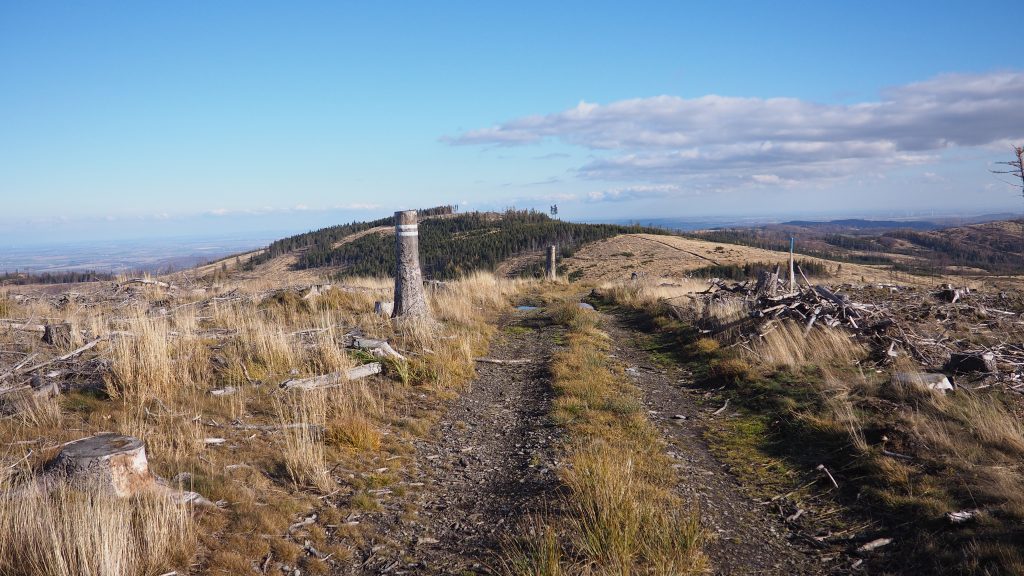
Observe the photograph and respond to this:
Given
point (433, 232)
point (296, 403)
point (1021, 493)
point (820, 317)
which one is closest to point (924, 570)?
point (1021, 493)

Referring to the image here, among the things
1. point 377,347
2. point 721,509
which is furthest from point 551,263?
point 721,509

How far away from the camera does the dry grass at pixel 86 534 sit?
2.70m

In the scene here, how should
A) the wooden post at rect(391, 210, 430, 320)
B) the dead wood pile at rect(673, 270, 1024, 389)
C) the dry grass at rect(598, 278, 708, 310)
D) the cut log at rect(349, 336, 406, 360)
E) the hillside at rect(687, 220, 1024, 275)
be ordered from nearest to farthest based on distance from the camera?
the dead wood pile at rect(673, 270, 1024, 389), the cut log at rect(349, 336, 406, 360), the wooden post at rect(391, 210, 430, 320), the dry grass at rect(598, 278, 708, 310), the hillside at rect(687, 220, 1024, 275)

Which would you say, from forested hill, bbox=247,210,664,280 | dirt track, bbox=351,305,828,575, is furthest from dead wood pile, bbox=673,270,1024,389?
forested hill, bbox=247,210,664,280

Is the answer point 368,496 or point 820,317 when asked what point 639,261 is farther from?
point 368,496

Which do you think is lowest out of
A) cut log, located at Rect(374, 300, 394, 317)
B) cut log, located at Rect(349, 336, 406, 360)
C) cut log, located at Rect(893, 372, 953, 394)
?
cut log, located at Rect(893, 372, 953, 394)

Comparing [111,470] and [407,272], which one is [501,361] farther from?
[111,470]

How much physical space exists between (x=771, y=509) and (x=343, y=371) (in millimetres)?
4857

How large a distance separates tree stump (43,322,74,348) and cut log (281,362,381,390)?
3.26 m

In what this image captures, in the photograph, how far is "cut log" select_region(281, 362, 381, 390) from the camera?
6.25 metres

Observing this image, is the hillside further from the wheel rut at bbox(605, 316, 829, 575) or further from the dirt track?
the dirt track

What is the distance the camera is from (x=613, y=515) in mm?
3543

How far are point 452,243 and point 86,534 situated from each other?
2056 inches

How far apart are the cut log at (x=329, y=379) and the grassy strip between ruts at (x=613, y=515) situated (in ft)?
8.54
